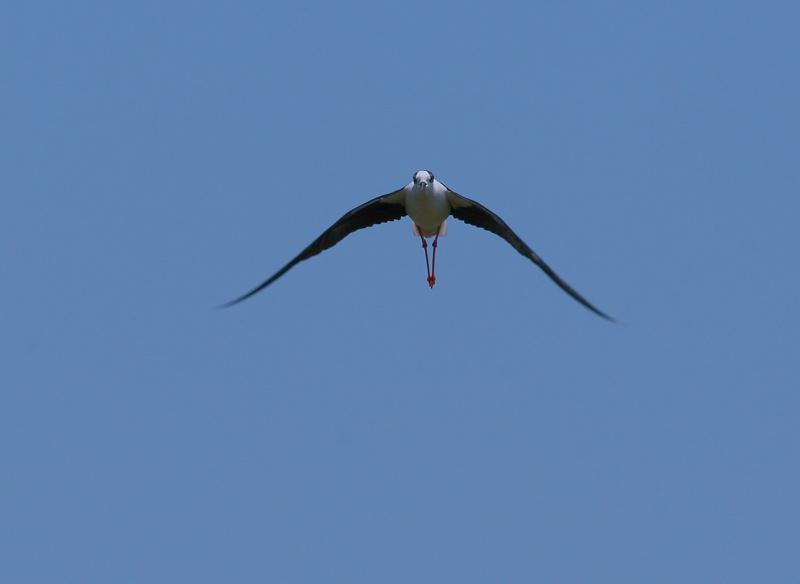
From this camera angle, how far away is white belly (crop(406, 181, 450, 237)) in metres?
16.4

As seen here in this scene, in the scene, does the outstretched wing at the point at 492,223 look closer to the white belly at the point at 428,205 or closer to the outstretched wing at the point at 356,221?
the white belly at the point at 428,205

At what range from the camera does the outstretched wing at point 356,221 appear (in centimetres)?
1650

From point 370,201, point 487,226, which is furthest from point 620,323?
point 370,201

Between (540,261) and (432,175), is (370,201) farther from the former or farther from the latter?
(540,261)

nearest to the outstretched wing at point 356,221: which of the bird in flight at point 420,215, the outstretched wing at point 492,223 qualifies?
the bird in flight at point 420,215

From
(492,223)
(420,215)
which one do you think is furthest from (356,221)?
(492,223)

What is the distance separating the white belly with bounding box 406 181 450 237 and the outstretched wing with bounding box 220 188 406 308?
11.4 inches

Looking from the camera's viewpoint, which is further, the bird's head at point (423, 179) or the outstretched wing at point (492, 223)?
the bird's head at point (423, 179)

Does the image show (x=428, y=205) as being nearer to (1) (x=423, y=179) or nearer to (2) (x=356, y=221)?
(1) (x=423, y=179)

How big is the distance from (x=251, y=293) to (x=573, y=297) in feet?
16.8

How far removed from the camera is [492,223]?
1641 centimetres

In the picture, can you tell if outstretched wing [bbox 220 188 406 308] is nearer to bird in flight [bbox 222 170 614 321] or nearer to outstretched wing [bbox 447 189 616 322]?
bird in flight [bbox 222 170 614 321]

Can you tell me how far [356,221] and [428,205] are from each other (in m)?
1.38

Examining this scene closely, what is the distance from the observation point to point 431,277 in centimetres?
1758
